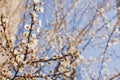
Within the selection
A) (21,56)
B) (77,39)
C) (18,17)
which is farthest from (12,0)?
(21,56)

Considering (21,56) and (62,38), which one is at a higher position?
(21,56)

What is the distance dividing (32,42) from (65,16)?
4302 mm

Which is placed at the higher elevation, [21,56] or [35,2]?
[35,2]

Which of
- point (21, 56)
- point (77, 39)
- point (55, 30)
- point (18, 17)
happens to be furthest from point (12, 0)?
point (21, 56)

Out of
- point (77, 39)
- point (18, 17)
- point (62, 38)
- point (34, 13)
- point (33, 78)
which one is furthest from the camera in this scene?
point (18, 17)

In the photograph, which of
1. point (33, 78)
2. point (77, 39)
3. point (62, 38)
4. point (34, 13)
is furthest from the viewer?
point (62, 38)

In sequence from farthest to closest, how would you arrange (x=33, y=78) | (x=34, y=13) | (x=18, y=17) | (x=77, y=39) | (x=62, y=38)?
1. (x=18, y=17)
2. (x=62, y=38)
3. (x=77, y=39)
4. (x=33, y=78)
5. (x=34, y=13)

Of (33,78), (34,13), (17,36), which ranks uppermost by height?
(34,13)

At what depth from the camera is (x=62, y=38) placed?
21.2 ft

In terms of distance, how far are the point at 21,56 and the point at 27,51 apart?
4.0 inches

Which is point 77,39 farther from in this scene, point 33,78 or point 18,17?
point 33,78

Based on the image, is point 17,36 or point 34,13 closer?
point 34,13

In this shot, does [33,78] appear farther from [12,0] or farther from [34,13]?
[12,0]

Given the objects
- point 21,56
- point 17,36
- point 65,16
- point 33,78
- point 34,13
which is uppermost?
point 34,13
